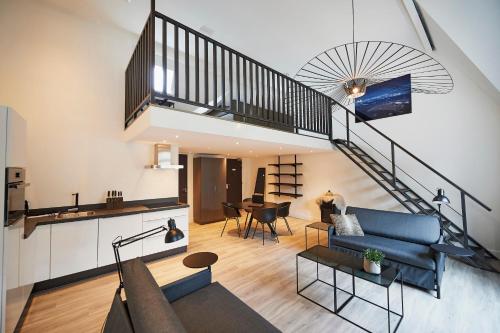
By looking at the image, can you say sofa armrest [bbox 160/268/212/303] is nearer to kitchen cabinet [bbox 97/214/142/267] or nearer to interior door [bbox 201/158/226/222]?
kitchen cabinet [bbox 97/214/142/267]

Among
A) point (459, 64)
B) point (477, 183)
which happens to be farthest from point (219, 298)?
point (459, 64)

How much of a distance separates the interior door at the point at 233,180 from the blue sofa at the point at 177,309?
5064 millimetres

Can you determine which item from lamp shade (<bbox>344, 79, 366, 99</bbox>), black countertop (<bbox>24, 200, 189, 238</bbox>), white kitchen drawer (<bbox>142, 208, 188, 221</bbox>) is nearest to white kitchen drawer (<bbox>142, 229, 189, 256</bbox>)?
white kitchen drawer (<bbox>142, 208, 188, 221</bbox>)

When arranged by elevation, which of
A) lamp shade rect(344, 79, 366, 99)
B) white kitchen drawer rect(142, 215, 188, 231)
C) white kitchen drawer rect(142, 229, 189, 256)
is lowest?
white kitchen drawer rect(142, 229, 189, 256)

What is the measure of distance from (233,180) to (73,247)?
16.1ft

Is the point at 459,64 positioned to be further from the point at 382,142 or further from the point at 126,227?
the point at 126,227

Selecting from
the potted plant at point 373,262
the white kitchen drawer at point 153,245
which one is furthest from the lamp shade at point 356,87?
the white kitchen drawer at point 153,245

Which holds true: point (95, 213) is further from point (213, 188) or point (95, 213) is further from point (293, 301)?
point (213, 188)

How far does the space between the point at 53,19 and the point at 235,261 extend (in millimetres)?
4899

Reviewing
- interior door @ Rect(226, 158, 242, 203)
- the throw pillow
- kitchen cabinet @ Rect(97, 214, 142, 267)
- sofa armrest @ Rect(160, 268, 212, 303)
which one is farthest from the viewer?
interior door @ Rect(226, 158, 242, 203)

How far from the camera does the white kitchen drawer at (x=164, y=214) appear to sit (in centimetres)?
328

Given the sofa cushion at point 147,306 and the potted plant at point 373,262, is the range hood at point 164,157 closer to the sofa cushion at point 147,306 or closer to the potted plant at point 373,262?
the sofa cushion at point 147,306

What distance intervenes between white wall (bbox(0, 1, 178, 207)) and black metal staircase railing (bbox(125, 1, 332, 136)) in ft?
1.44

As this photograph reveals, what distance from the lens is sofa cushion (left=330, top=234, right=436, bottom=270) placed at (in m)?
2.56
